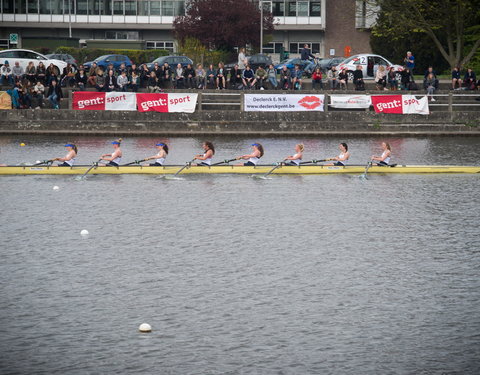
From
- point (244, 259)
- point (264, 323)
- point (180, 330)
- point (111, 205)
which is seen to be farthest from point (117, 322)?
point (111, 205)

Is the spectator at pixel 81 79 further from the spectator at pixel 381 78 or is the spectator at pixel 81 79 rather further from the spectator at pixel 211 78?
the spectator at pixel 381 78

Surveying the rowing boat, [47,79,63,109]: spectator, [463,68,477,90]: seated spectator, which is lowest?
the rowing boat

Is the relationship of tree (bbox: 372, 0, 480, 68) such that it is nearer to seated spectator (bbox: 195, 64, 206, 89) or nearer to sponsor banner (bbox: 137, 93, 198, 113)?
seated spectator (bbox: 195, 64, 206, 89)

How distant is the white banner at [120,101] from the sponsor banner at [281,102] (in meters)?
5.73

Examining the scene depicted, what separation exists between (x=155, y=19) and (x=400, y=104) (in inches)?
2001

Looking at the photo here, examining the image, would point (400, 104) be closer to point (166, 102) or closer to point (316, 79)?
point (316, 79)

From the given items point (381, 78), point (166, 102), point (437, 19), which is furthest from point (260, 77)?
point (437, 19)

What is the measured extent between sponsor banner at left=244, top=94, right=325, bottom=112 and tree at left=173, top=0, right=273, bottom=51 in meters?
31.4

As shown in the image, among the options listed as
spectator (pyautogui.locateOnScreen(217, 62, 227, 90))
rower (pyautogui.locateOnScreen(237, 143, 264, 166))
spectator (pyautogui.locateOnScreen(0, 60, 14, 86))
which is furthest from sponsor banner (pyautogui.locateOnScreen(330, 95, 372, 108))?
spectator (pyautogui.locateOnScreen(0, 60, 14, 86))

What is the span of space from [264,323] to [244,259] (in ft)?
14.8

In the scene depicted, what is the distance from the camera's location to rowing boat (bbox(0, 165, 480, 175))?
30.9m

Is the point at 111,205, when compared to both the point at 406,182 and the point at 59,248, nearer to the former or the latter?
the point at 59,248

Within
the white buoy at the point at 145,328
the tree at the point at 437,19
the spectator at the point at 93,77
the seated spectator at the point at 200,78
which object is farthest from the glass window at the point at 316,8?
the white buoy at the point at 145,328

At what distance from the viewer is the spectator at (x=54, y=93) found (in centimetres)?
4350
